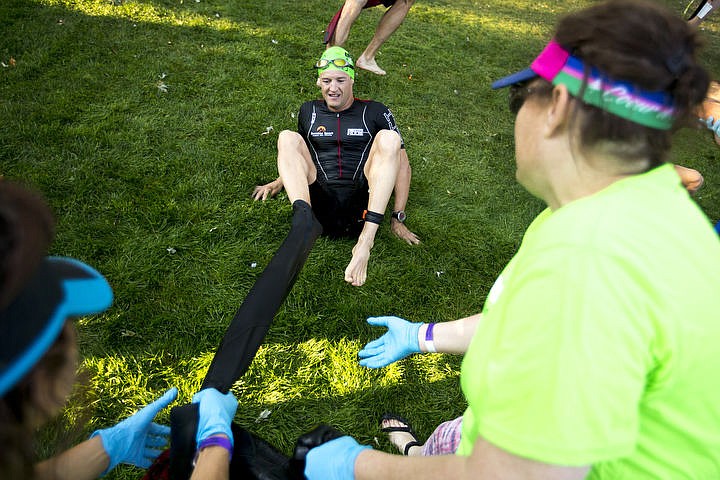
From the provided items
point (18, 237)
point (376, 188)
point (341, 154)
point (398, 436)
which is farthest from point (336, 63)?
point (18, 237)

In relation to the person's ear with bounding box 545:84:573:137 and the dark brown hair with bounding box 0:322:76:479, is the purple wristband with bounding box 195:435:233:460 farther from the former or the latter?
the person's ear with bounding box 545:84:573:137

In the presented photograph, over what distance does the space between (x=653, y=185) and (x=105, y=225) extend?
3.28 metres

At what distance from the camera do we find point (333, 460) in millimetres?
1489

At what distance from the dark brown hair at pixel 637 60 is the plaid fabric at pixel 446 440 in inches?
47.2

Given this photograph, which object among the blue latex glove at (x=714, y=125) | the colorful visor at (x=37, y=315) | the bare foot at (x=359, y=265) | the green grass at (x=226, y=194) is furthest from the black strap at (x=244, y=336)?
the blue latex glove at (x=714, y=125)

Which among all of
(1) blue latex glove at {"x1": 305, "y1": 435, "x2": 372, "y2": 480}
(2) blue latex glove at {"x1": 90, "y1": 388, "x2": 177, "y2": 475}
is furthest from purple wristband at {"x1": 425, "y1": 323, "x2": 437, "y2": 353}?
(2) blue latex glove at {"x1": 90, "y1": 388, "x2": 177, "y2": 475}

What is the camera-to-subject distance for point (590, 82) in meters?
0.96

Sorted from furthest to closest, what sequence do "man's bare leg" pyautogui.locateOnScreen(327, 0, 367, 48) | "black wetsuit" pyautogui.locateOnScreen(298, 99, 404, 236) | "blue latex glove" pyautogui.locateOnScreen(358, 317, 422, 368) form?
"man's bare leg" pyautogui.locateOnScreen(327, 0, 367, 48), "black wetsuit" pyautogui.locateOnScreen(298, 99, 404, 236), "blue latex glove" pyautogui.locateOnScreen(358, 317, 422, 368)

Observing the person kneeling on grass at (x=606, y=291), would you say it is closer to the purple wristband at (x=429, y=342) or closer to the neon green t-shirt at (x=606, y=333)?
the neon green t-shirt at (x=606, y=333)

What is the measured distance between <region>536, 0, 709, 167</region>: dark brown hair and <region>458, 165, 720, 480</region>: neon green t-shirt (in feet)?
0.35

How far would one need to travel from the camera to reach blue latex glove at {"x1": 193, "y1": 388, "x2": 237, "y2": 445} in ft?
5.82

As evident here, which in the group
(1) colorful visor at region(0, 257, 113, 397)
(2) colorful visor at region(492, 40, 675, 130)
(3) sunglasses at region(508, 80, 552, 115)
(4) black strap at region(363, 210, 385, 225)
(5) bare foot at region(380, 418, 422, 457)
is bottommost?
(5) bare foot at region(380, 418, 422, 457)

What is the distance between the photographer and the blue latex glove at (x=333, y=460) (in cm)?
145

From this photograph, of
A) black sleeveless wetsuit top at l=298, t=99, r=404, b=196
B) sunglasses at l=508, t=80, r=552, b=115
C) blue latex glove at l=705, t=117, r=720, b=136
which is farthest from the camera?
black sleeveless wetsuit top at l=298, t=99, r=404, b=196
